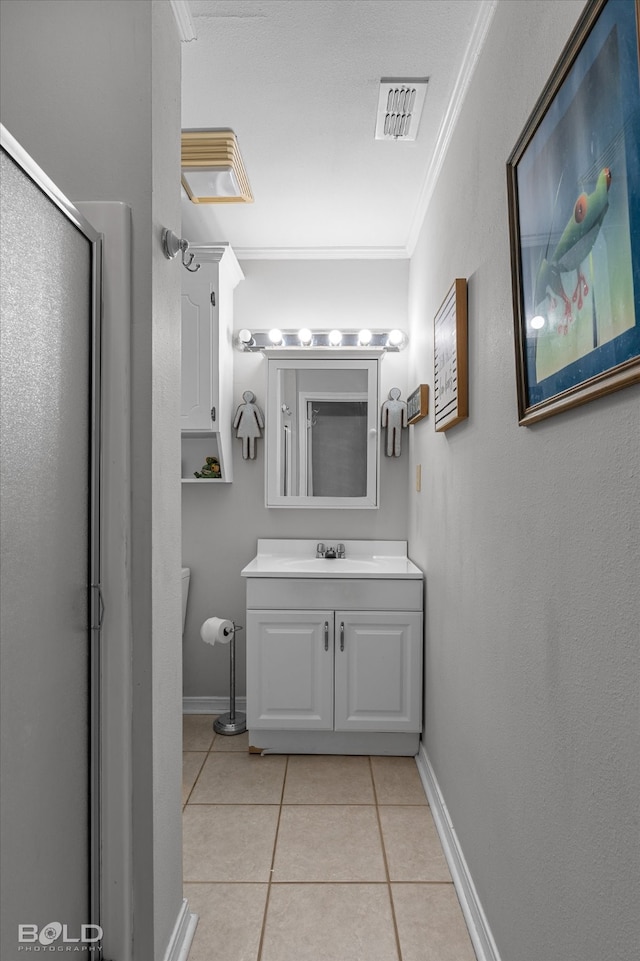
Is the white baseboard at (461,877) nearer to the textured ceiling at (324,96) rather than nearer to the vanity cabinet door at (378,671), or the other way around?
the vanity cabinet door at (378,671)

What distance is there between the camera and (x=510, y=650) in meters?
1.39

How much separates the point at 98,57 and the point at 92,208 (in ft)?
1.16

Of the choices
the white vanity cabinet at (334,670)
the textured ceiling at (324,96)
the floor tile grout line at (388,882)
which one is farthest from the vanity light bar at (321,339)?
the floor tile grout line at (388,882)

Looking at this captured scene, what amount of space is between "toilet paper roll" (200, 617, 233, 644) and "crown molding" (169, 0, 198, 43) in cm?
226

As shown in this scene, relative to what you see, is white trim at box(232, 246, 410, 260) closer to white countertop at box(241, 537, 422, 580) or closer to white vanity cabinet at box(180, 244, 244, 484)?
white vanity cabinet at box(180, 244, 244, 484)

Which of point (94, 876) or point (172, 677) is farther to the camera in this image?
point (172, 677)

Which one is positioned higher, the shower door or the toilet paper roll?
the shower door

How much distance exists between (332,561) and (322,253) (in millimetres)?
1666

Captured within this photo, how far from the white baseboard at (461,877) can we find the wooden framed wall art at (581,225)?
1.30 metres

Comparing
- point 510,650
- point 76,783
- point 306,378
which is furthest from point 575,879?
point 306,378

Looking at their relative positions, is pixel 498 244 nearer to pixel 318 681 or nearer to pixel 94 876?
pixel 94 876

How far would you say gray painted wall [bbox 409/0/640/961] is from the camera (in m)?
0.86

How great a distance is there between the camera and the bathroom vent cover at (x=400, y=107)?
1.95 meters

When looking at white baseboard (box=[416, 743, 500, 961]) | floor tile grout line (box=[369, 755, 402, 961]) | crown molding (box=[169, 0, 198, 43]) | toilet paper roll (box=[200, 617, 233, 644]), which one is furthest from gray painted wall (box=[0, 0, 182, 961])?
toilet paper roll (box=[200, 617, 233, 644])
